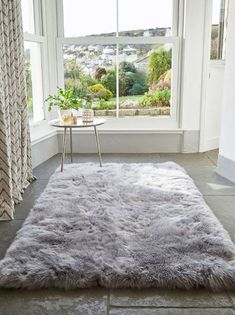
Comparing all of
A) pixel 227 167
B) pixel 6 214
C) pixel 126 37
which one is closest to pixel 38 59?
pixel 126 37

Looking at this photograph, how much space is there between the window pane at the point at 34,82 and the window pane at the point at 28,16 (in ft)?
0.45

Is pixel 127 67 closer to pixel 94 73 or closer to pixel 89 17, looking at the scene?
pixel 94 73

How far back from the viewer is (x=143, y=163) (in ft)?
11.5

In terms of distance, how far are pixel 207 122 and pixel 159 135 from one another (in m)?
0.57

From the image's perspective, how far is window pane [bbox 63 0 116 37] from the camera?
3756 mm

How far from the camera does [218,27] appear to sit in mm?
3846

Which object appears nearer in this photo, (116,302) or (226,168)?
(116,302)

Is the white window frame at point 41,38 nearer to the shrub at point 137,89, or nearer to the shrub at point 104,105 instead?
the shrub at point 104,105

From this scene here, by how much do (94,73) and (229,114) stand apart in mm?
1584

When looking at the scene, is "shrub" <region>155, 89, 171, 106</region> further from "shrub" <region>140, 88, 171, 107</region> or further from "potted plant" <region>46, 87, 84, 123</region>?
"potted plant" <region>46, 87, 84, 123</region>

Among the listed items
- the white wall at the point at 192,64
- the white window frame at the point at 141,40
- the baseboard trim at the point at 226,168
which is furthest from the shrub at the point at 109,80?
the baseboard trim at the point at 226,168

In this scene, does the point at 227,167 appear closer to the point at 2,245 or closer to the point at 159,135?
the point at 159,135

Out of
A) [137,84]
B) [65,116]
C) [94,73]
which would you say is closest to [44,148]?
[65,116]

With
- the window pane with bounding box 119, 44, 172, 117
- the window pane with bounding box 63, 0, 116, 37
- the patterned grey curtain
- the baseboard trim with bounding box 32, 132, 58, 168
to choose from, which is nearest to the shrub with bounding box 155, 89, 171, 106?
the window pane with bounding box 119, 44, 172, 117
